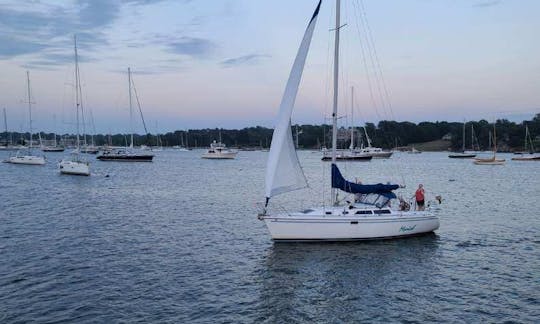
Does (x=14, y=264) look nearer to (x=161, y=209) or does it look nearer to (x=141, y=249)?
(x=141, y=249)

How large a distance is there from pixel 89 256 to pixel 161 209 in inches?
661

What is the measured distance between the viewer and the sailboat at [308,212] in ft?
81.9

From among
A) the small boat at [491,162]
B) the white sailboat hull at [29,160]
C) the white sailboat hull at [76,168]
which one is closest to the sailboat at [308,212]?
the white sailboat hull at [76,168]

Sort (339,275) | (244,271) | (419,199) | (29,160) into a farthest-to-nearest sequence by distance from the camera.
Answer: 1. (29,160)
2. (419,199)
3. (244,271)
4. (339,275)

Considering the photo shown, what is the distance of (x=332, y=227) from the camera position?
2556 centimetres

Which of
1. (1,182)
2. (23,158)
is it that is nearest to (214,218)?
(1,182)

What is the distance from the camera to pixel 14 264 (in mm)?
22641

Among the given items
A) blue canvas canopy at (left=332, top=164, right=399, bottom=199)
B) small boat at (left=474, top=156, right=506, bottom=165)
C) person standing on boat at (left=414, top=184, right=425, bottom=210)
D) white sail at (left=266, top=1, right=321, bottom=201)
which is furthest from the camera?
small boat at (left=474, top=156, right=506, bottom=165)

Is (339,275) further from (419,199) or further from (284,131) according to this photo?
(419,199)

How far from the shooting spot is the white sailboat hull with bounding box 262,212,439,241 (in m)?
25.4

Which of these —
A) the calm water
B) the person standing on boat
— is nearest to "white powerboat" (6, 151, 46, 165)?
the calm water

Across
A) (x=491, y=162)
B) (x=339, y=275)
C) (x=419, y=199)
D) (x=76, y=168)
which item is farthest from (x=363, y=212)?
(x=491, y=162)

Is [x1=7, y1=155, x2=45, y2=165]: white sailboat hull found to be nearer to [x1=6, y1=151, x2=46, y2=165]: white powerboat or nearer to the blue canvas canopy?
[x1=6, y1=151, x2=46, y2=165]: white powerboat

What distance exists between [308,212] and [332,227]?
4.85ft
